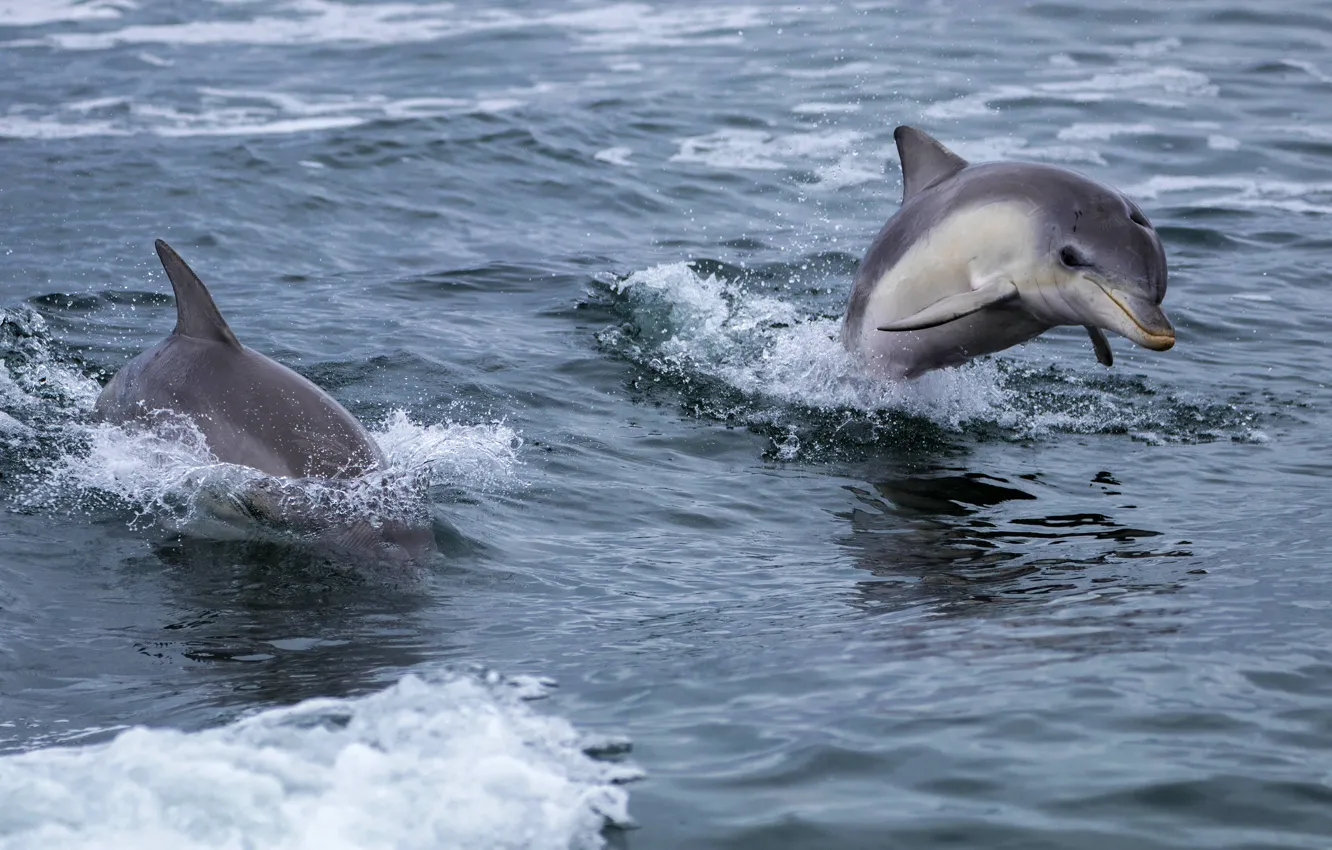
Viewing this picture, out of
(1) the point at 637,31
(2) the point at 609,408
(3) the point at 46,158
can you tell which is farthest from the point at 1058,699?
(1) the point at 637,31

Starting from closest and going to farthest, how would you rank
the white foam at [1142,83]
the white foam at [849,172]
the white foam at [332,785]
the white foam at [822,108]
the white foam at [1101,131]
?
the white foam at [332,785], the white foam at [849,172], the white foam at [1101,131], the white foam at [822,108], the white foam at [1142,83]

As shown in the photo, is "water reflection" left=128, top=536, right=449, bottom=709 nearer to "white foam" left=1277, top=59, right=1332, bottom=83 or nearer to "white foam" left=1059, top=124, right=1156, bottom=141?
"white foam" left=1059, top=124, right=1156, bottom=141

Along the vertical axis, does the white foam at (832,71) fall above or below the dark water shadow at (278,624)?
above

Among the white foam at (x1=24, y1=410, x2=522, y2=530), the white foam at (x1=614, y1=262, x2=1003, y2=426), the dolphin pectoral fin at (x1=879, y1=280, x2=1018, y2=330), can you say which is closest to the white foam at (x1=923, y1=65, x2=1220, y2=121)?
the white foam at (x1=614, y1=262, x2=1003, y2=426)

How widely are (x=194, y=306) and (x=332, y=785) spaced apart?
3.78 meters

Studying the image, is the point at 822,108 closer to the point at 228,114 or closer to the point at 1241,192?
the point at 1241,192

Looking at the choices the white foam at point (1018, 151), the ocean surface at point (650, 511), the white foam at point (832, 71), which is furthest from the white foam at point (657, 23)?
the white foam at point (1018, 151)

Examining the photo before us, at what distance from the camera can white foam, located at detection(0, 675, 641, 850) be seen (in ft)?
16.5

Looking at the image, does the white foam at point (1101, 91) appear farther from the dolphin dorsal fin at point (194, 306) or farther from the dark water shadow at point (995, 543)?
the dolphin dorsal fin at point (194, 306)

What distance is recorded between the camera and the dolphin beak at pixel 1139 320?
902cm

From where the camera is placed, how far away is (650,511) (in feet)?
29.4

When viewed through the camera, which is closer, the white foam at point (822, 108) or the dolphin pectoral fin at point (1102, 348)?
the dolphin pectoral fin at point (1102, 348)

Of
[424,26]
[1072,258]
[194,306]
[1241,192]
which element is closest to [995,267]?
[1072,258]

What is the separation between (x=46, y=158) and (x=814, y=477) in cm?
1211
